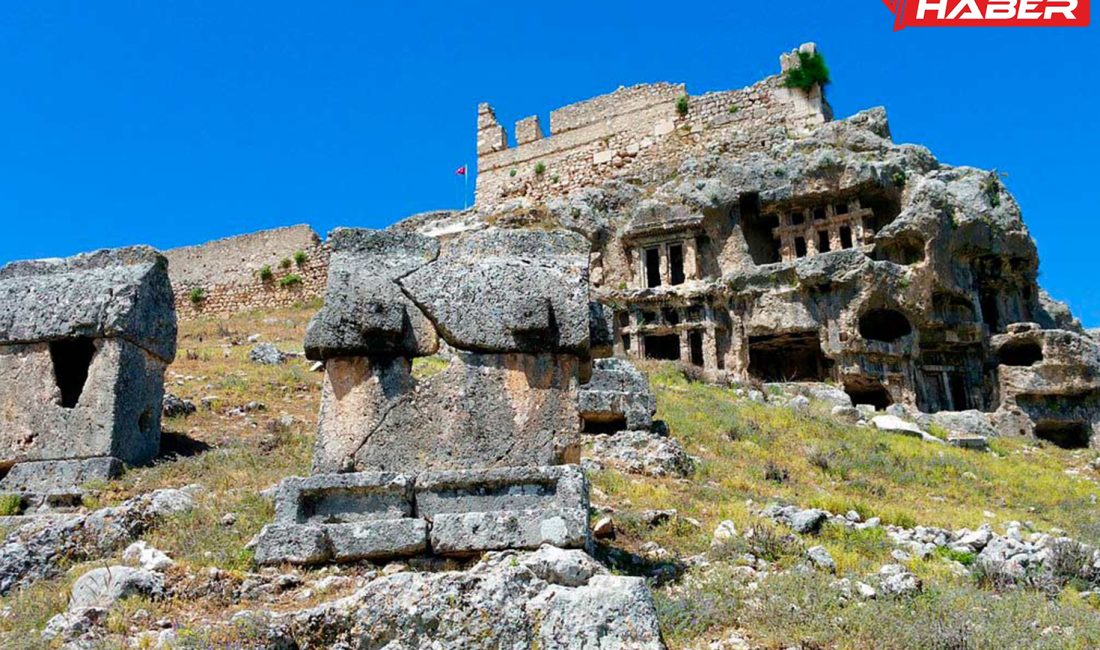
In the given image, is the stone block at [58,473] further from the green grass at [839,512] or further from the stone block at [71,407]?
the green grass at [839,512]

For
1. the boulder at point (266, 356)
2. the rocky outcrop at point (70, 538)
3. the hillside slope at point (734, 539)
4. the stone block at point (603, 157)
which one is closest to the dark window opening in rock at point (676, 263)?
the stone block at point (603, 157)

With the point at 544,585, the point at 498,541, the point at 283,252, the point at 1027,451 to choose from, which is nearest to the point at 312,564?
the point at 498,541

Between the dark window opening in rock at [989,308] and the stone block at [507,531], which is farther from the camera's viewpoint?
the dark window opening in rock at [989,308]

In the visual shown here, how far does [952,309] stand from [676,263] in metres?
7.81

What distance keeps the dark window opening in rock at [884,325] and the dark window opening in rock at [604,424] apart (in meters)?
14.5

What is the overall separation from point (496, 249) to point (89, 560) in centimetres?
347

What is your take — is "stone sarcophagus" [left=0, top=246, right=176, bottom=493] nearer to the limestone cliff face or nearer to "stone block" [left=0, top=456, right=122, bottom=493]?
"stone block" [left=0, top=456, right=122, bottom=493]

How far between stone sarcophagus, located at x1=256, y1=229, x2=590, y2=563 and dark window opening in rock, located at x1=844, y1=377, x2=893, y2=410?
60.4 feet

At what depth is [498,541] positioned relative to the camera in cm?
482

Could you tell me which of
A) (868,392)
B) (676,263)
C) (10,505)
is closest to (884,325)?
(868,392)

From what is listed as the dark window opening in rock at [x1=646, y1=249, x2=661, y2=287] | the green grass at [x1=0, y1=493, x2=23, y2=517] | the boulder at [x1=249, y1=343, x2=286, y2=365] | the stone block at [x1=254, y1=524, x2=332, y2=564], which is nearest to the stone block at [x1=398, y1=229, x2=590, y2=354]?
the stone block at [x1=254, y1=524, x2=332, y2=564]

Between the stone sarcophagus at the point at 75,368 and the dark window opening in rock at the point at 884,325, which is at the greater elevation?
the dark window opening in rock at the point at 884,325

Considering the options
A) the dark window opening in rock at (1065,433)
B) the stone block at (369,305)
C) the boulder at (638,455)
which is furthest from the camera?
the dark window opening in rock at (1065,433)

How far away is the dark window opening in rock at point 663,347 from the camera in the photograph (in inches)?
976
